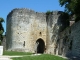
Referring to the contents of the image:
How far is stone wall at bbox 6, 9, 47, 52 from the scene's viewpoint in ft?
114

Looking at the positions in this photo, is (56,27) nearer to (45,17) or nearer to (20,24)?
(45,17)

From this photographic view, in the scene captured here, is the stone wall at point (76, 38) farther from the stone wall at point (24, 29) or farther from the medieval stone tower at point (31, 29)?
the stone wall at point (24, 29)

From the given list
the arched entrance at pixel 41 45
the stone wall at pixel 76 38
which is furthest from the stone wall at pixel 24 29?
the stone wall at pixel 76 38

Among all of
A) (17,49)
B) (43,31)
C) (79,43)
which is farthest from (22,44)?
(79,43)

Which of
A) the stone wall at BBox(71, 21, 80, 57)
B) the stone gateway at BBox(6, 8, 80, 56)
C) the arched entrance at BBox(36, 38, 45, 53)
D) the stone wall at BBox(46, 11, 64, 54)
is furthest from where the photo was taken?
the arched entrance at BBox(36, 38, 45, 53)

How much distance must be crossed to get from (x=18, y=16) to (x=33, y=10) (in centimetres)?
276

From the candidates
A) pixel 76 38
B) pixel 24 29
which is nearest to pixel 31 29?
pixel 24 29

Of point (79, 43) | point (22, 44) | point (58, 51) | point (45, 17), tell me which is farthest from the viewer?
point (45, 17)

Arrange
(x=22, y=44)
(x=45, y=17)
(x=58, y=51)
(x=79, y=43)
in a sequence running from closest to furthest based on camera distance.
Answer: (x=79, y=43) < (x=58, y=51) < (x=22, y=44) < (x=45, y=17)

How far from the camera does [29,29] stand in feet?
117

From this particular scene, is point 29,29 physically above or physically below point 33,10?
below

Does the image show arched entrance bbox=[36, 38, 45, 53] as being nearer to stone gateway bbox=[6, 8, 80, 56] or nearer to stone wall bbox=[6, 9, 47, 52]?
stone gateway bbox=[6, 8, 80, 56]

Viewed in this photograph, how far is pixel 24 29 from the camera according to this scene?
35.1m

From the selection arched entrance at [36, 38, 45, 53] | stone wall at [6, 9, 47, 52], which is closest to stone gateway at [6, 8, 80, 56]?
stone wall at [6, 9, 47, 52]
